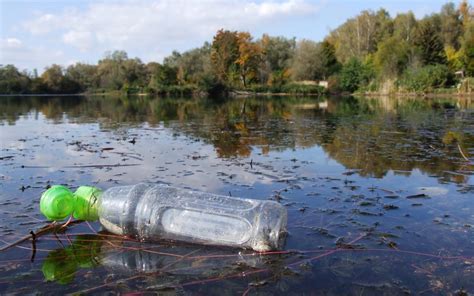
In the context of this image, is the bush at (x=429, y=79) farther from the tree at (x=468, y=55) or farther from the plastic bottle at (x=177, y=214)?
the plastic bottle at (x=177, y=214)

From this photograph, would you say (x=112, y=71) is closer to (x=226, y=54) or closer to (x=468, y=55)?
(x=226, y=54)

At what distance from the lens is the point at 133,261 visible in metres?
3.20

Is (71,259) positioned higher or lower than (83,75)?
lower

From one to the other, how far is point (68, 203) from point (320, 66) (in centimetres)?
5557

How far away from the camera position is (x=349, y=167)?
6637mm

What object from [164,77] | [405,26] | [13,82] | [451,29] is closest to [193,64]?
[164,77]

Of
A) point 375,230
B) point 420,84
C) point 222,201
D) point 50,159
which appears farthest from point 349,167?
point 420,84

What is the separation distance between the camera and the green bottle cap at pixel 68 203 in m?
3.71

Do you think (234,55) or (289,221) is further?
(234,55)

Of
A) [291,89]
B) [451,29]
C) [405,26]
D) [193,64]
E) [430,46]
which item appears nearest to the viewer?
[430,46]

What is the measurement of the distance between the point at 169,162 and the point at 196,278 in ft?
14.7

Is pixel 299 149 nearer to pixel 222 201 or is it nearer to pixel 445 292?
pixel 222 201

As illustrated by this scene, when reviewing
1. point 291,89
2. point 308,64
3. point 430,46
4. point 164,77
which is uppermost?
point 430,46

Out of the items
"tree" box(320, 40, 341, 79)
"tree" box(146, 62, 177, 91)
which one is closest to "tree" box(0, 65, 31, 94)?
"tree" box(146, 62, 177, 91)
